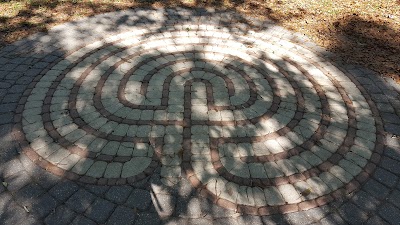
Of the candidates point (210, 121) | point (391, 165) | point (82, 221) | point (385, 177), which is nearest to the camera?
point (82, 221)

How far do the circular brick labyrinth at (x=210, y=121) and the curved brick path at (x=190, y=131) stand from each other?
0.02 metres

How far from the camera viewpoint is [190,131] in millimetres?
5203

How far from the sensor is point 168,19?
8.56m

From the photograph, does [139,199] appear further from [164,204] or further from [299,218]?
[299,218]

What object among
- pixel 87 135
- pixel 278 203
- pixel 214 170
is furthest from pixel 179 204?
pixel 87 135

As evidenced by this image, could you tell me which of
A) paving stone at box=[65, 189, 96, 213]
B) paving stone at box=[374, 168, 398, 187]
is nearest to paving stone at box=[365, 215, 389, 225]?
paving stone at box=[374, 168, 398, 187]

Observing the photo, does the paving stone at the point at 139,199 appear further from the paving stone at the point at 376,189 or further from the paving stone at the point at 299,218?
the paving stone at the point at 376,189

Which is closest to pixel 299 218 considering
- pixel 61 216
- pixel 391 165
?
pixel 391 165

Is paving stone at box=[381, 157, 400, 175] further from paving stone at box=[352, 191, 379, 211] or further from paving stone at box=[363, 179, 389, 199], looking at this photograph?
paving stone at box=[352, 191, 379, 211]

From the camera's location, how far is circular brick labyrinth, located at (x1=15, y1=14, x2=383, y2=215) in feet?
14.7

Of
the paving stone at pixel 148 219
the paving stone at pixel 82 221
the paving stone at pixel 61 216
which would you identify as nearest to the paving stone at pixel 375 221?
the paving stone at pixel 148 219

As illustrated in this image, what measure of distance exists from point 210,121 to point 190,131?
0.44 meters

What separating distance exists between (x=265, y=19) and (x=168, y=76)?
3.96m

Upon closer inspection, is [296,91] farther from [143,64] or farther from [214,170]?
[143,64]
